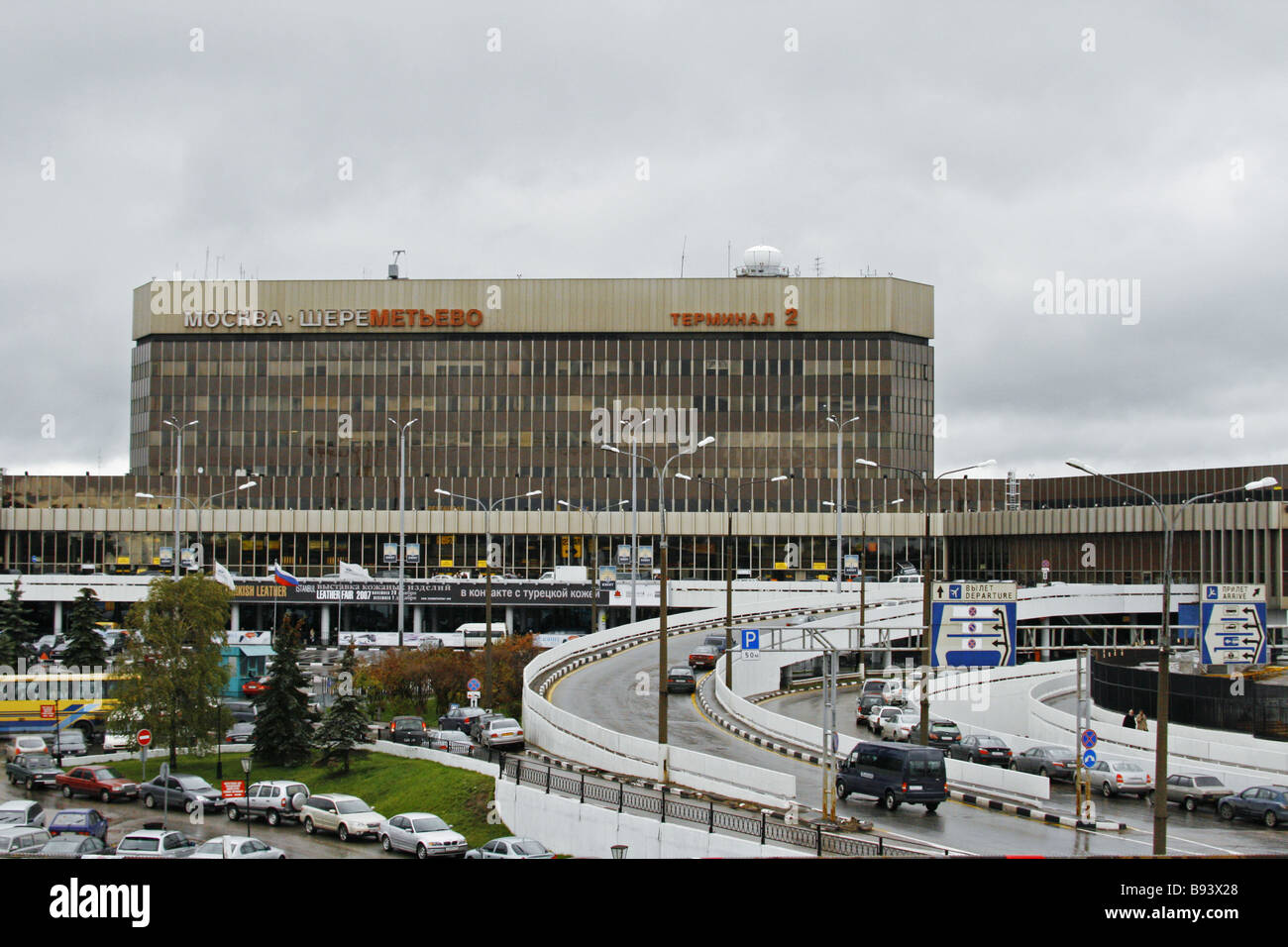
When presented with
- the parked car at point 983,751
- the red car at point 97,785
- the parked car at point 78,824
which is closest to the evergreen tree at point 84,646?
the red car at point 97,785

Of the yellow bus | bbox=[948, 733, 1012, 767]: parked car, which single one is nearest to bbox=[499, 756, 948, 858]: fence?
bbox=[948, 733, 1012, 767]: parked car

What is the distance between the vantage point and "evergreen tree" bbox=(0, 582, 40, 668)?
72.4 metres

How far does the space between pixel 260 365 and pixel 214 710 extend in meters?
76.3

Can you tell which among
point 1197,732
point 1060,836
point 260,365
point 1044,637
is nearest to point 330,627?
point 260,365

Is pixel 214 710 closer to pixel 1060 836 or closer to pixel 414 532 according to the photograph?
pixel 1060 836

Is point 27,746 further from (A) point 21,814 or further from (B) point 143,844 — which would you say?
(B) point 143,844

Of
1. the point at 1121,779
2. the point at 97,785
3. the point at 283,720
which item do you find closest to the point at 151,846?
the point at 97,785

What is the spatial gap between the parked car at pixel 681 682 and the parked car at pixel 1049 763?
20097 millimetres

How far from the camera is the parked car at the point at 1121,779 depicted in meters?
38.2

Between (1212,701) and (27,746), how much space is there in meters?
47.0

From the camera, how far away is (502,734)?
Answer: 49.0 m

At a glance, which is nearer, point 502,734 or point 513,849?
point 513,849

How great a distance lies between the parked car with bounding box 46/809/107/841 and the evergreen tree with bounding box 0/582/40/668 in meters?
36.5
